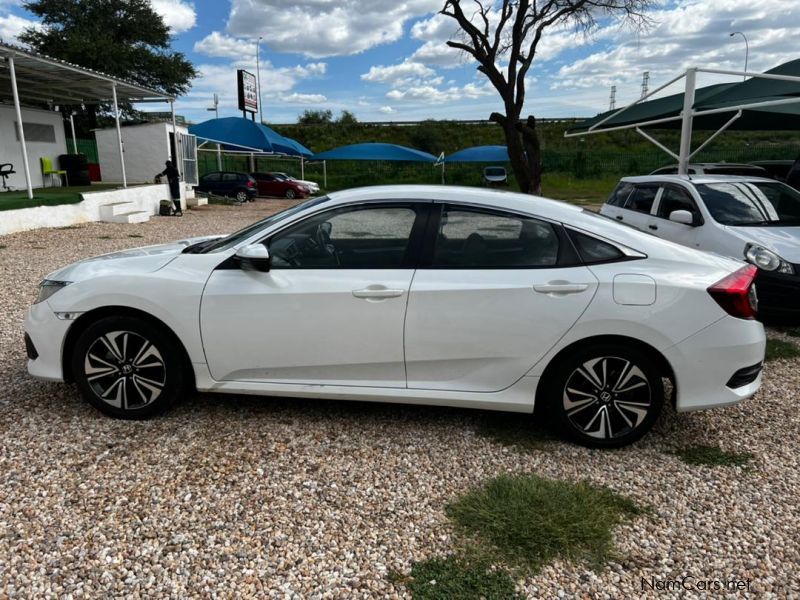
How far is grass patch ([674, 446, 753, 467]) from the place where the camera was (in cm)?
322

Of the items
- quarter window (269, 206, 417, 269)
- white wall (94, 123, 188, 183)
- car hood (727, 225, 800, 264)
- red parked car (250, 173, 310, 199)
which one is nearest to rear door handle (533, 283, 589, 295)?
quarter window (269, 206, 417, 269)

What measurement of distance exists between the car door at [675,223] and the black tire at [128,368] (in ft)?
16.4

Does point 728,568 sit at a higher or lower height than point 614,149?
lower

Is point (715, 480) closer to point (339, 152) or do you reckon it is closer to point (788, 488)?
point (788, 488)

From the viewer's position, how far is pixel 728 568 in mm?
2361

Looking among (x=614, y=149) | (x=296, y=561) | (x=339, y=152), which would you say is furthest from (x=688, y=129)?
(x=614, y=149)

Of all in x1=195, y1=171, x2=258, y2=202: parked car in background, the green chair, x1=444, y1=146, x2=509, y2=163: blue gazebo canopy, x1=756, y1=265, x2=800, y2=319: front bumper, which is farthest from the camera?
x1=444, y1=146, x2=509, y2=163: blue gazebo canopy

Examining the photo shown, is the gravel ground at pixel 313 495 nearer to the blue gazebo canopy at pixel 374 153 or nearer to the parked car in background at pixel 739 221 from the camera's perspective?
the parked car in background at pixel 739 221

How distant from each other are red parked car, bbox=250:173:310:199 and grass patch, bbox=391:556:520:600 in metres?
26.1

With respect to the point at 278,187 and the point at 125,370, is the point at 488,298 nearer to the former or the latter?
the point at 125,370

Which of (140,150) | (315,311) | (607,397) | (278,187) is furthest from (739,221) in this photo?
(278,187)

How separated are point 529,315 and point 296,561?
1709 millimetres

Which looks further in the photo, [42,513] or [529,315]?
[529,315]

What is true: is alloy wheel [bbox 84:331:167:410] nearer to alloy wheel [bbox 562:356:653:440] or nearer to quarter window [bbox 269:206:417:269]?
quarter window [bbox 269:206:417:269]
